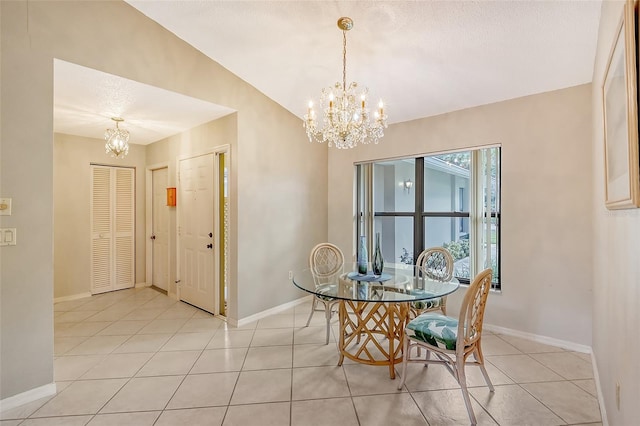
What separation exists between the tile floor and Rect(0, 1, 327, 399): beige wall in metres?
0.41

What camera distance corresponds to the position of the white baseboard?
6.38 ft

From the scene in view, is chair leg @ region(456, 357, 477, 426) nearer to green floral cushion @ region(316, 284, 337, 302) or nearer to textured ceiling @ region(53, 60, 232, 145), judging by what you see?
green floral cushion @ region(316, 284, 337, 302)

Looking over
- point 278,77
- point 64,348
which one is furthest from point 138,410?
point 278,77

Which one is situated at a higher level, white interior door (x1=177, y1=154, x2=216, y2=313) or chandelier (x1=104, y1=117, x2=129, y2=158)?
chandelier (x1=104, y1=117, x2=129, y2=158)

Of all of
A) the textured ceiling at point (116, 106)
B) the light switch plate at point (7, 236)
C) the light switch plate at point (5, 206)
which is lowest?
the light switch plate at point (7, 236)

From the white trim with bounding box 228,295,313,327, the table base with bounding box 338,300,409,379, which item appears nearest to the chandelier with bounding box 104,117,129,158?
the white trim with bounding box 228,295,313,327

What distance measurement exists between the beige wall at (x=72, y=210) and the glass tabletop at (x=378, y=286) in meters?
3.59

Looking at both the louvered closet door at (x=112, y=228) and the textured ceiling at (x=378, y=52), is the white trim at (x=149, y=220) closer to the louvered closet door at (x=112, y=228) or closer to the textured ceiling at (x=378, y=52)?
the louvered closet door at (x=112, y=228)

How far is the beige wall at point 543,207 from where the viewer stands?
2717 mm

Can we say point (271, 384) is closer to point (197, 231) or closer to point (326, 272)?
point (326, 272)

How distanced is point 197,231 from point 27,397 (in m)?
2.21

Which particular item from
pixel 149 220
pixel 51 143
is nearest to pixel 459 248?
pixel 51 143

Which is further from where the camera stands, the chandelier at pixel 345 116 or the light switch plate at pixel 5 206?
the chandelier at pixel 345 116

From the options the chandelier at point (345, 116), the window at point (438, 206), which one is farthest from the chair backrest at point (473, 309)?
the window at point (438, 206)
